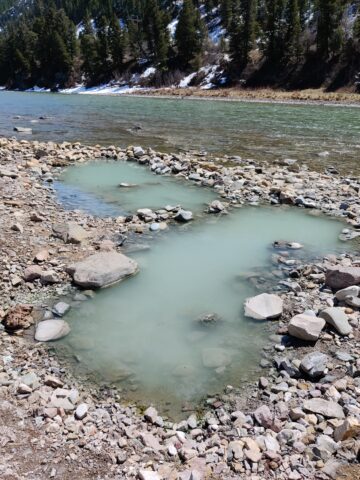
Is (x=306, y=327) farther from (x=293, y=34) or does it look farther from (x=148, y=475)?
(x=293, y=34)

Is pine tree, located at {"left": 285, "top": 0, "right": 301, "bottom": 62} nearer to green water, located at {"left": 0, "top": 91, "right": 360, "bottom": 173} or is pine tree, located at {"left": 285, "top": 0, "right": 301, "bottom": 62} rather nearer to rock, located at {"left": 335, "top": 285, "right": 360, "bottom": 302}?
green water, located at {"left": 0, "top": 91, "right": 360, "bottom": 173}

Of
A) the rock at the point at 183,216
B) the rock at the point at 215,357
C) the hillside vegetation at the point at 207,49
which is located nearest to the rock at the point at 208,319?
the rock at the point at 215,357

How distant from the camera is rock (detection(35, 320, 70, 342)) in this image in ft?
19.9

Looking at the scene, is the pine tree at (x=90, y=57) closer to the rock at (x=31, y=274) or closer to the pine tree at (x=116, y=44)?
the pine tree at (x=116, y=44)

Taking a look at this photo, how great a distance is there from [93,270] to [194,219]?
13.8 ft

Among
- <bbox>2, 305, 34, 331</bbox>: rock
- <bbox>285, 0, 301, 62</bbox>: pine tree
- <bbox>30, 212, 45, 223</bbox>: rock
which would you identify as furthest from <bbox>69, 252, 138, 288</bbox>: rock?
<bbox>285, 0, 301, 62</bbox>: pine tree

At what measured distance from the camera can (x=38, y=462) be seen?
3.96 m

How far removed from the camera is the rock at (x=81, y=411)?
461cm

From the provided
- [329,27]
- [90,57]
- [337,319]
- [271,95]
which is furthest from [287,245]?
[90,57]

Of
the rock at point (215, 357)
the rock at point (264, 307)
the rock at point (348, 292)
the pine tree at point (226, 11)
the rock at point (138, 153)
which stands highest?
the pine tree at point (226, 11)

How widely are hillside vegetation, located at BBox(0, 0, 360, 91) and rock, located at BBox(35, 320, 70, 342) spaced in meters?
70.8

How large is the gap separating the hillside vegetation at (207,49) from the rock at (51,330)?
70.8m

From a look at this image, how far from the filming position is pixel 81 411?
4.66 m

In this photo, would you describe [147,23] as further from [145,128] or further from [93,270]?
[93,270]
